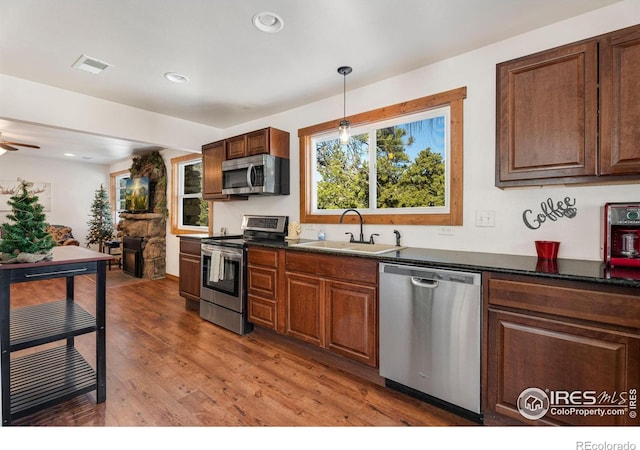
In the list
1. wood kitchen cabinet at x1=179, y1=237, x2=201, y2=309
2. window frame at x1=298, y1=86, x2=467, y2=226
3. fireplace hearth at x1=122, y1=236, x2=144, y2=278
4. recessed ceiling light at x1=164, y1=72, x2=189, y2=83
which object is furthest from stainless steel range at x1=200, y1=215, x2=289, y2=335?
fireplace hearth at x1=122, y1=236, x2=144, y2=278

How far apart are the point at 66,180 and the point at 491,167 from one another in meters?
9.29

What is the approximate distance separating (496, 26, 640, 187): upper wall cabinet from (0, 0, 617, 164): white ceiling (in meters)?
0.42

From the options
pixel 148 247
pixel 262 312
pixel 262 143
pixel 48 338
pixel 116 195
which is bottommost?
pixel 262 312

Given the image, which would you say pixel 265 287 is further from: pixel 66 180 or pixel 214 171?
pixel 66 180

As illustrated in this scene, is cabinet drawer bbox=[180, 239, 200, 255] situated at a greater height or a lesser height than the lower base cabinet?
greater

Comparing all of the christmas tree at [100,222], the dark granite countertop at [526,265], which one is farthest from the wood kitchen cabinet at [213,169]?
the christmas tree at [100,222]

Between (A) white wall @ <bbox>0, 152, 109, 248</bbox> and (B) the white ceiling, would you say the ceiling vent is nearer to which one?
(B) the white ceiling

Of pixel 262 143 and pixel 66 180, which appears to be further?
pixel 66 180

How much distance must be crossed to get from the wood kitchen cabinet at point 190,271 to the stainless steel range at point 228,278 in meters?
0.25

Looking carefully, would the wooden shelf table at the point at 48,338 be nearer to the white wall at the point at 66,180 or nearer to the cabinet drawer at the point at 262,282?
the cabinet drawer at the point at 262,282

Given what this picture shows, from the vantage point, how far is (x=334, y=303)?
2.39m

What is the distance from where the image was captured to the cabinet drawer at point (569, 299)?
1.34 metres

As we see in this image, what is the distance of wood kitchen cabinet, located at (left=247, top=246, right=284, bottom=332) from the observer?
2816mm

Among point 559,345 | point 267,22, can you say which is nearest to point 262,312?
point 559,345
